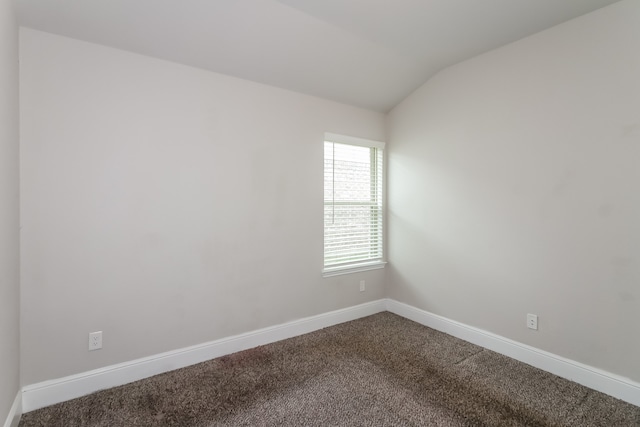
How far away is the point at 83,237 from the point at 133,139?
76cm

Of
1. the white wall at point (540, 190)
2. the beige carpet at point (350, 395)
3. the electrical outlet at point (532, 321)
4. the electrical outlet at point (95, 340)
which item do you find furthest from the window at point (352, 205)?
the electrical outlet at point (95, 340)

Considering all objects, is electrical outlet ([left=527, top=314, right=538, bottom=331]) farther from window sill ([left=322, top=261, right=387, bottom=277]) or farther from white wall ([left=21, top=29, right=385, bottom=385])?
white wall ([left=21, top=29, right=385, bottom=385])

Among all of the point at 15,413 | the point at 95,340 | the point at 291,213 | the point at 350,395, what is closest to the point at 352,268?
the point at 291,213

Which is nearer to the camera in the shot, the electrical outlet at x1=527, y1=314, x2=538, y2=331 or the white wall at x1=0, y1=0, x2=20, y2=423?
the white wall at x1=0, y1=0, x2=20, y2=423

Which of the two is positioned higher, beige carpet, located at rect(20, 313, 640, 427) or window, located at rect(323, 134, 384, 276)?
window, located at rect(323, 134, 384, 276)

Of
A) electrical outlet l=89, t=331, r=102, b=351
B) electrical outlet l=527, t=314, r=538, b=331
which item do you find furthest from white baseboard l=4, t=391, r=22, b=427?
electrical outlet l=527, t=314, r=538, b=331

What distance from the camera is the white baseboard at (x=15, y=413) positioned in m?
1.65

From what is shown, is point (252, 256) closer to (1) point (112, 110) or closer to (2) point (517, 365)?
(1) point (112, 110)

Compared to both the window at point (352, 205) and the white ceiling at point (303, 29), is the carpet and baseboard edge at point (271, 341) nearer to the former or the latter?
the window at point (352, 205)

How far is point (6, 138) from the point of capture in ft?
5.21

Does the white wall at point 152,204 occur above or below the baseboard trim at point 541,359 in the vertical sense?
above

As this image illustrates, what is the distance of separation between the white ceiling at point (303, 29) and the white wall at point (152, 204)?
0.16 m

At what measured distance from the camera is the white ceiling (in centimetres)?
196

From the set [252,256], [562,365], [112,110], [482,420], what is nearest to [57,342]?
[252,256]
